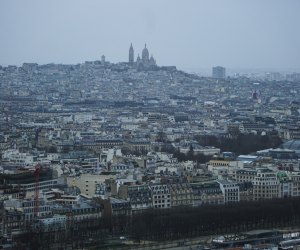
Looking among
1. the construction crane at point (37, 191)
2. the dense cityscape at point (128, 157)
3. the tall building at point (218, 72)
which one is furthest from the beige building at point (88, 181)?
the tall building at point (218, 72)

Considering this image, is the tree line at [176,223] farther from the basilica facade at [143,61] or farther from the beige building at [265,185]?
the basilica facade at [143,61]

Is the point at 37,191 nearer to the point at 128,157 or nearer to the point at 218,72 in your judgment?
the point at 128,157

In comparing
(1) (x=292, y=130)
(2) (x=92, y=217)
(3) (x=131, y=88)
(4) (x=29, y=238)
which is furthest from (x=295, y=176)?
(3) (x=131, y=88)

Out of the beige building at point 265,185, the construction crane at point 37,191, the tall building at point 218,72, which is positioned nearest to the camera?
the construction crane at point 37,191

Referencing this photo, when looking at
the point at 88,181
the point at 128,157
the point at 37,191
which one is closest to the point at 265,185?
the point at 88,181

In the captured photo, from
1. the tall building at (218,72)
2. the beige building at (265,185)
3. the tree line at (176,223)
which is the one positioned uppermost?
the tall building at (218,72)

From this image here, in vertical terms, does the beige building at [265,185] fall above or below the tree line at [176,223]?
above

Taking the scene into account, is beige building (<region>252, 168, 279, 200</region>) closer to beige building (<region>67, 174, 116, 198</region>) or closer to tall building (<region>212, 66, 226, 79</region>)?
beige building (<region>67, 174, 116, 198</region>)
